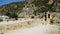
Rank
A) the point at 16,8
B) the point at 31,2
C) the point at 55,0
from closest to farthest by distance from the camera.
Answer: the point at 55,0 < the point at 16,8 < the point at 31,2

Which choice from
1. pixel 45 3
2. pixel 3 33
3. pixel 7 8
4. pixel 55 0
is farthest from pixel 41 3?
pixel 3 33

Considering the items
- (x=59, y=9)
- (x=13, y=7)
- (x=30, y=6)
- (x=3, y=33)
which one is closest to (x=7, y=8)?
(x=13, y=7)

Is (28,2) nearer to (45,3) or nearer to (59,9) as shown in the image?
(45,3)

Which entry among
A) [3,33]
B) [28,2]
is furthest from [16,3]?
[3,33]

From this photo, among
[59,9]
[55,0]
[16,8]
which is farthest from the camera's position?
[16,8]

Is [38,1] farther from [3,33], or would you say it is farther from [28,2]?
[3,33]

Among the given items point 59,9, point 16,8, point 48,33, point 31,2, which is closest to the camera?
point 48,33

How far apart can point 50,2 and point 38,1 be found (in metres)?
3.40

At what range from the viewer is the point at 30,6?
1743 inches

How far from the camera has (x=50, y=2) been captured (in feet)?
139

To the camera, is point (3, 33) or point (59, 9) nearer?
point (3, 33)

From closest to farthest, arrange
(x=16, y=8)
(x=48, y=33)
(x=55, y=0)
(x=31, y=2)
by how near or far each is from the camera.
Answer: (x=48, y=33) < (x=55, y=0) < (x=16, y=8) < (x=31, y=2)

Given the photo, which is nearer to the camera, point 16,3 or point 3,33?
point 3,33

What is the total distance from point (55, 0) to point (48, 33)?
27033 millimetres
